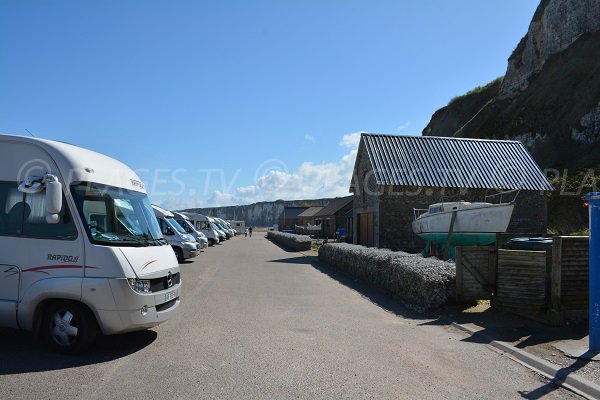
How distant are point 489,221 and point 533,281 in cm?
1014

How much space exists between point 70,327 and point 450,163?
24990mm

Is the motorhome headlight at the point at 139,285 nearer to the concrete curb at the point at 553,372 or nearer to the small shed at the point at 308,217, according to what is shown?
the concrete curb at the point at 553,372

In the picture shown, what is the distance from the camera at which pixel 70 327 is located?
656 cm

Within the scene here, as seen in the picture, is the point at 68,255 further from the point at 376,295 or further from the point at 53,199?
the point at 376,295

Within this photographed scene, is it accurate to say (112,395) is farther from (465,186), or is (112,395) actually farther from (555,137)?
(555,137)

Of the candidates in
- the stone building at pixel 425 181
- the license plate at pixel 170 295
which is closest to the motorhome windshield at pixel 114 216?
the license plate at pixel 170 295

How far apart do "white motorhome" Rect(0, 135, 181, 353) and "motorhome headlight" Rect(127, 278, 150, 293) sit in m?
0.01

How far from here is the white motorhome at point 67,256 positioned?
649 centimetres

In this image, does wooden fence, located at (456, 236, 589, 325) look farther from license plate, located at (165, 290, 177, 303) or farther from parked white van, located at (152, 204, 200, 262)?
parked white van, located at (152, 204, 200, 262)

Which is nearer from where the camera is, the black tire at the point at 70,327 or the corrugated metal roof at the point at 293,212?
the black tire at the point at 70,327

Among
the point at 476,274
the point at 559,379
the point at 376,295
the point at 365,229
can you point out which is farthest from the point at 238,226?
the point at 559,379

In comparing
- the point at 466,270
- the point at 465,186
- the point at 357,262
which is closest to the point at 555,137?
the point at 465,186

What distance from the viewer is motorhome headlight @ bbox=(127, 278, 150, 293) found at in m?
6.60

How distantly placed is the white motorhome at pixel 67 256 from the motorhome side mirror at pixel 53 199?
0.01 m
